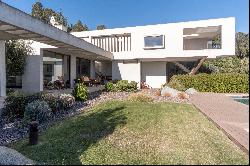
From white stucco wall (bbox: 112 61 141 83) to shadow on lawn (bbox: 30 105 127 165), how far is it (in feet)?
64.7

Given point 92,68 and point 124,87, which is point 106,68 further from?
point 124,87

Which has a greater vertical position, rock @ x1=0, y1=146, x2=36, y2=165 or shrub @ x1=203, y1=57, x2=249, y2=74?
shrub @ x1=203, y1=57, x2=249, y2=74

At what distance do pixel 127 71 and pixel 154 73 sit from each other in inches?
120

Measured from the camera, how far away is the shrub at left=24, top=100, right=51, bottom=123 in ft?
35.9

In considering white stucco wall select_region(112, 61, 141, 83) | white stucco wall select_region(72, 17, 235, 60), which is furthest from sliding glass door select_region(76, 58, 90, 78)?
white stucco wall select_region(72, 17, 235, 60)

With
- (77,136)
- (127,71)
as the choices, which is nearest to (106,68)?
(127,71)

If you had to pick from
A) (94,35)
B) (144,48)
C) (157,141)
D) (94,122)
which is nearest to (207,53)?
(144,48)

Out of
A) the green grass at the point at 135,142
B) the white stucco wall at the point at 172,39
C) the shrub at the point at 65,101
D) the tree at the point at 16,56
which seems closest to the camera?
the green grass at the point at 135,142

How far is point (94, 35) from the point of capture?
3322 cm

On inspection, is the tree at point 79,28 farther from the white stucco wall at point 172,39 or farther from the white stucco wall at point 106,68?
the white stucco wall at point 172,39

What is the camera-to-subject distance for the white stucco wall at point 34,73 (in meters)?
22.4

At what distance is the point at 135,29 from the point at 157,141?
2452 centimetres

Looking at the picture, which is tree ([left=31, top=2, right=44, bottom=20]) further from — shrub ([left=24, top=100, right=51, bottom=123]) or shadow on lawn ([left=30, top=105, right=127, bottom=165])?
shadow on lawn ([left=30, top=105, right=127, bottom=165])

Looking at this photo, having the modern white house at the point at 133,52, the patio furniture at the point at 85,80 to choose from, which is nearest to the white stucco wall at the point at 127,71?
the modern white house at the point at 133,52
